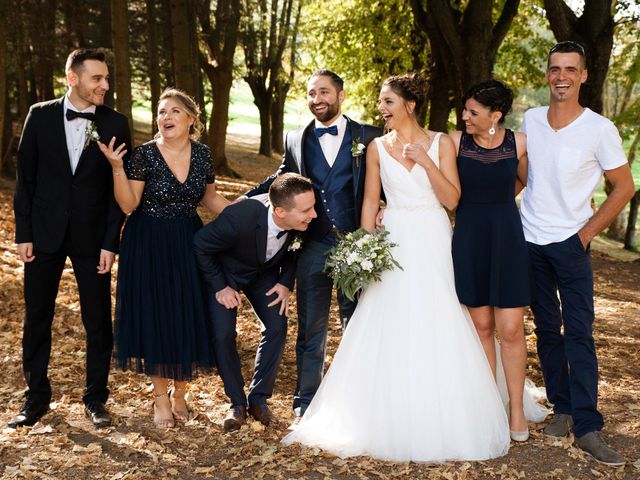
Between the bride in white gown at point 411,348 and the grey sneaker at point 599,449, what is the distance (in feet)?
1.71

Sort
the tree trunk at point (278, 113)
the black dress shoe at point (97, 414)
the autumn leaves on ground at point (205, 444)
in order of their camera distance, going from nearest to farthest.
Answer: the autumn leaves on ground at point (205, 444)
the black dress shoe at point (97, 414)
the tree trunk at point (278, 113)

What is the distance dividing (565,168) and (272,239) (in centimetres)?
206

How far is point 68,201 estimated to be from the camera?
212 inches

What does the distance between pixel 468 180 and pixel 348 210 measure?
94 cm

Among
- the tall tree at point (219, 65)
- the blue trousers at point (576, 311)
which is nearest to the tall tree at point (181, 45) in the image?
the tall tree at point (219, 65)

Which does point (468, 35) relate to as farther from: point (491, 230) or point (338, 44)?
point (338, 44)

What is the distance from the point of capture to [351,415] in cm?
521

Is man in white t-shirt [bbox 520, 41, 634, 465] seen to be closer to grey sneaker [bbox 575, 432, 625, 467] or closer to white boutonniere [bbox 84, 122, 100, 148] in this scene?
grey sneaker [bbox 575, 432, 625, 467]

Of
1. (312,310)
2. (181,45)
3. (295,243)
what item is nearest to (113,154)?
(295,243)

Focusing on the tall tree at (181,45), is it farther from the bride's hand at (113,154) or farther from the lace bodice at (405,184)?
the lace bodice at (405,184)

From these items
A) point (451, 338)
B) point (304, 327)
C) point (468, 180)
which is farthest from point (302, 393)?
point (468, 180)

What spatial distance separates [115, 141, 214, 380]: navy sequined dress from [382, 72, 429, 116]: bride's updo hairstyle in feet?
4.93

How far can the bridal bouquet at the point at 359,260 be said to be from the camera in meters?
5.13

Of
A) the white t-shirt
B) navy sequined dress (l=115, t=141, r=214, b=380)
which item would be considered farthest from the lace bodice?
navy sequined dress (l=115, t=141, r=214, b=380)
